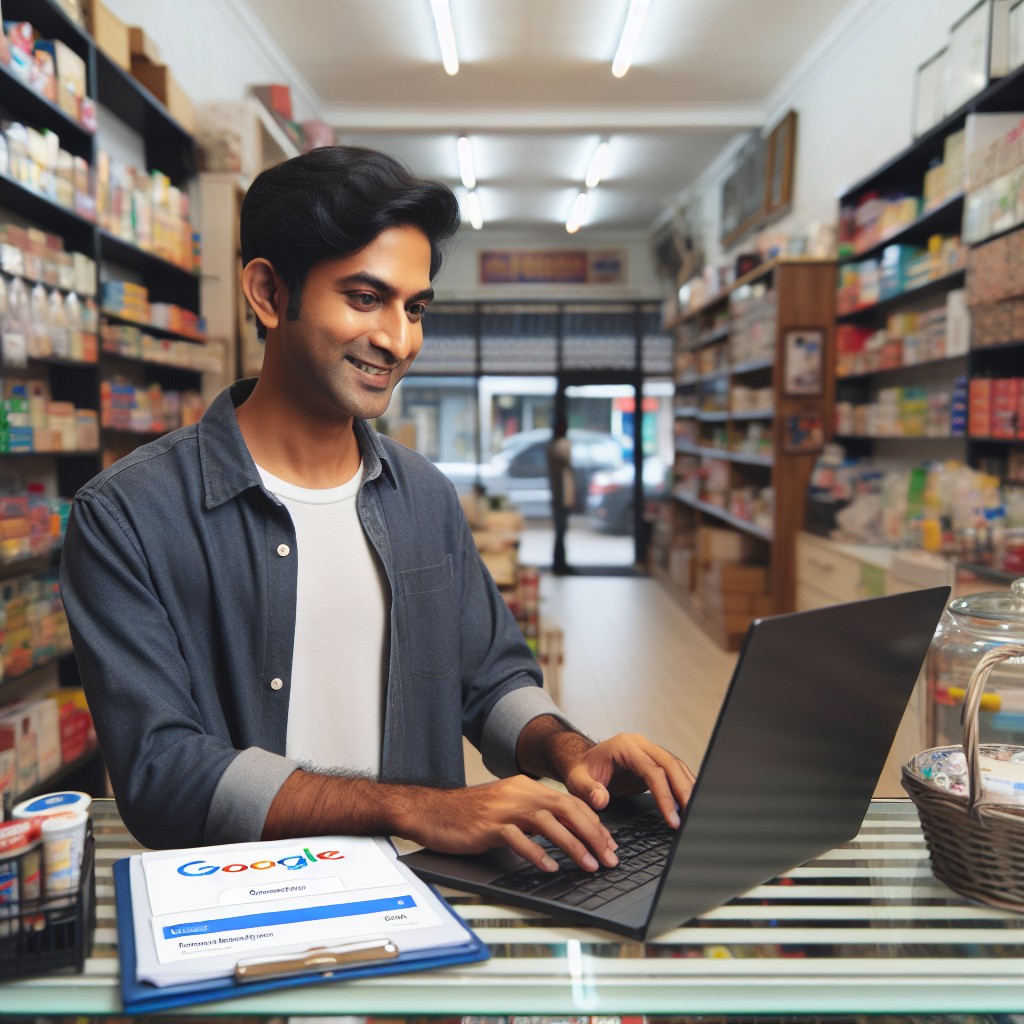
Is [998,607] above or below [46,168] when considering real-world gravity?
below

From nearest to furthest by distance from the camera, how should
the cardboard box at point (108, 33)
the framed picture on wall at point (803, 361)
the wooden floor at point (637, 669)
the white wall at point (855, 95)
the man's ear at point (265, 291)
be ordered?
1. the man's ear at point (265, 291)
2. the cardboard box at point (108, 33)
3. the wooden floor at point (637, 669)
4. the white wall at point (855, 95)
5. the framed picture on wall at point (803, 361)

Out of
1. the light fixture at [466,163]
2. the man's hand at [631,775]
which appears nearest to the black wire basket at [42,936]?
the man's hand at [631,775]

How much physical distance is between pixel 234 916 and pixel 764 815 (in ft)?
1.58

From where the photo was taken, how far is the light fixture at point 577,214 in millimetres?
10336

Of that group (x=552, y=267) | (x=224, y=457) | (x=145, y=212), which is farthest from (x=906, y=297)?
(x=552, y=267)

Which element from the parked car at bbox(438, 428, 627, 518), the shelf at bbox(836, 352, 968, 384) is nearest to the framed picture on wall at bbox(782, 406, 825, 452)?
the shelf at bbox(836, 352, 968, 384)

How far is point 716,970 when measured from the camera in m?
0.81

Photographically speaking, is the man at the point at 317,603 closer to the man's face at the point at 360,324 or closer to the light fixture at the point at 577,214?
the man's face at the point at 360,324

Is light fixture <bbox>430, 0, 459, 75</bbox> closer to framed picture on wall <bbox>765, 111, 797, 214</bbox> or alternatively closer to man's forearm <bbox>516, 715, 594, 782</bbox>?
framed picture on wall <bbox>765, 111, 797, 214</bbox>

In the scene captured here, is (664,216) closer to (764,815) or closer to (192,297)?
(192,297)

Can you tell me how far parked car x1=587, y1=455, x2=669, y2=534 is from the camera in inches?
464

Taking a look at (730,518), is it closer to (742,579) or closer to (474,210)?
(742,579)

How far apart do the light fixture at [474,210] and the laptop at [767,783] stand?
9.45 metres

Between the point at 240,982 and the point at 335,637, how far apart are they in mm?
766
